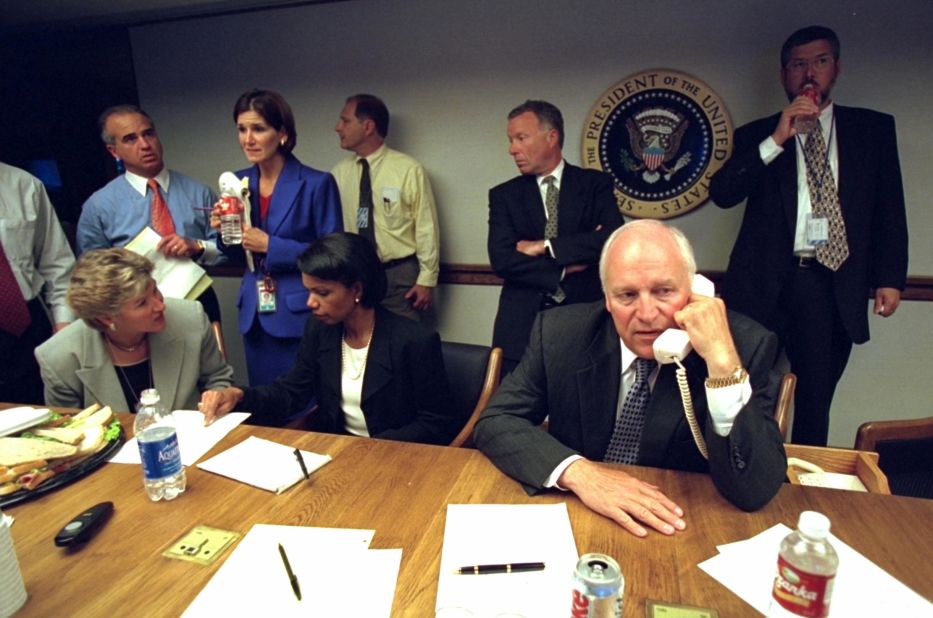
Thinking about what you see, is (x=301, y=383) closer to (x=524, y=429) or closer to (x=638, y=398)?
(x=524, y=429)

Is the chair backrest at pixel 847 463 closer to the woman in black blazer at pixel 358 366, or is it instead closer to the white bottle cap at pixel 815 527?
the white bottle cap at pixel 815 527

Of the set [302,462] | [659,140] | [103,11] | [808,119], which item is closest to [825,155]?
[808,119]

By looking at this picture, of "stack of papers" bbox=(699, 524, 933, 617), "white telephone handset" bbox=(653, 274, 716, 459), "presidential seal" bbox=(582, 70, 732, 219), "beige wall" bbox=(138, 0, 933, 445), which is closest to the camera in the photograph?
"stack of papers" bbox=(699, 524, 933, 617)

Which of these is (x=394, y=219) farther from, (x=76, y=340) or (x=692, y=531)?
(x=692, y=531)

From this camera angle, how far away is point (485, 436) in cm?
144

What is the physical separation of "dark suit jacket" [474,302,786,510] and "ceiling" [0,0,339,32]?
3.10m

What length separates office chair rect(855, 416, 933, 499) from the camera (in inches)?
60.9

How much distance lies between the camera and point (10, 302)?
92.5 inches

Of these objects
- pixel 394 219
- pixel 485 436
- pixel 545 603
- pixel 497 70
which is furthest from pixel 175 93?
pixel 545 603

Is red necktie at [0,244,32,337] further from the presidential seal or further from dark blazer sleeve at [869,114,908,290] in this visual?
dark blazer sleeve at [869,114,908,290]

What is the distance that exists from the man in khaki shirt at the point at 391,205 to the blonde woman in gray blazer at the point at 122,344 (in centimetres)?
151

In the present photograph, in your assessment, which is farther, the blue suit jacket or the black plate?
the blue suit jacket

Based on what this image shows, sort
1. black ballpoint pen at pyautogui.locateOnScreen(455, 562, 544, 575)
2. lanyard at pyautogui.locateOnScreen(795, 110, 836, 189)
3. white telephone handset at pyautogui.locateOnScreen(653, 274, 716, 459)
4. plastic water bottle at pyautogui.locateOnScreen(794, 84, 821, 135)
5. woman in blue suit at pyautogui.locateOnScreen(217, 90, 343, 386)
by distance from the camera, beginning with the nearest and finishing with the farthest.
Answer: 1. black ballpoint pen at pyautogui.locateOnScreen(455, 562, 544, 575)
2. white telephone handset at pyautogui.locateOnScreen(653, 274, 716, 459)
3. plastic water bottle at pyautogui.locateOnScreen(794, 84, 821, 135)
4. lanyard at pyautogui.locateOnScreen(795, 110, 836, 189)
5. woman in blue suit at pyautogui.locateOnScreen(217, 90, 343, 386)

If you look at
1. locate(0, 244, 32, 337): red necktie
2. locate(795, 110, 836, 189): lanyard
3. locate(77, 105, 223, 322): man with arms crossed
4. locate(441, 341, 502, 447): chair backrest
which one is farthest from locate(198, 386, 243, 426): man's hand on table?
locate(795, 110, 836, 189): lanyard
